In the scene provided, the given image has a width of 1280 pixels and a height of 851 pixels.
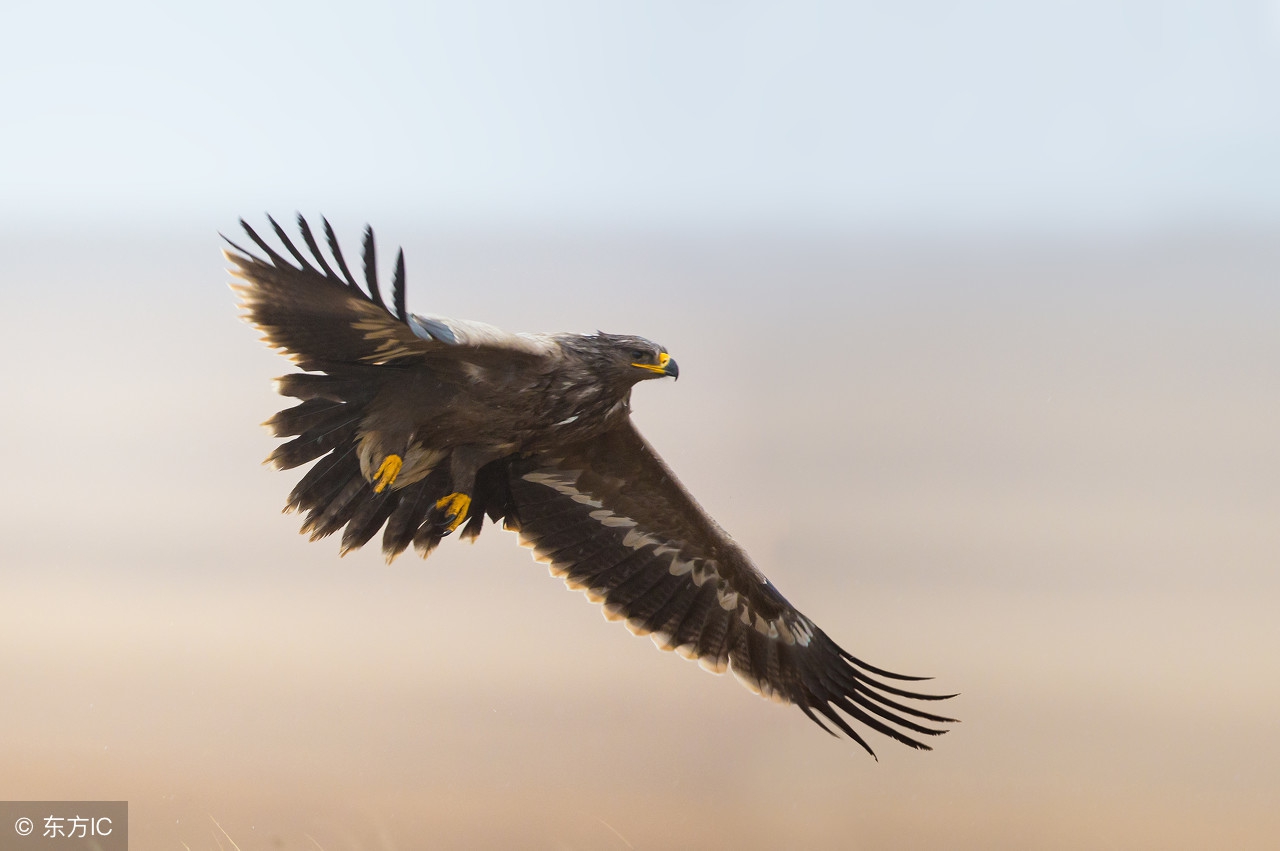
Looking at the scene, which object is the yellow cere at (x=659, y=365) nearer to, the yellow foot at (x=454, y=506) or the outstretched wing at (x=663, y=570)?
the outstretched wing at (x=663, y=570)

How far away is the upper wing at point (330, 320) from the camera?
2121 millimetres

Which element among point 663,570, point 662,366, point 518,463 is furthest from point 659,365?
point 663,570

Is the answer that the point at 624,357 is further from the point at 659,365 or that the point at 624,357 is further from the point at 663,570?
the point at 663,570

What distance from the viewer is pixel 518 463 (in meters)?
3.06

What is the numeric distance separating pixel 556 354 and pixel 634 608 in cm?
101

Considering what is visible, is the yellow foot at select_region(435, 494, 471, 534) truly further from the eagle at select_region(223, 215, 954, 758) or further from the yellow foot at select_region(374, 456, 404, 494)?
the yellow foot at select_region(374, 456, 404, 494)

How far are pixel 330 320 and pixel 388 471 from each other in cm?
53

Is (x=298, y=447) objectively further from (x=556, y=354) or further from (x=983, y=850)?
(x=983, y=850)

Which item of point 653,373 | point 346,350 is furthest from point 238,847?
point 653,373

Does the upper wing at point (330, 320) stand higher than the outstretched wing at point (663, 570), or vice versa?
the upper wing at point (330, 320)

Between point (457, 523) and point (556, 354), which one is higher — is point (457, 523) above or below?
below

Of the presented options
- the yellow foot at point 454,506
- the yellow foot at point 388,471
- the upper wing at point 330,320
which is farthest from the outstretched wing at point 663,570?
the upper wing at point 330,320

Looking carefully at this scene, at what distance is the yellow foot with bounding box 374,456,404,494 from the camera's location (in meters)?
2.62

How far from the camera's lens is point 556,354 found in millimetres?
2469
